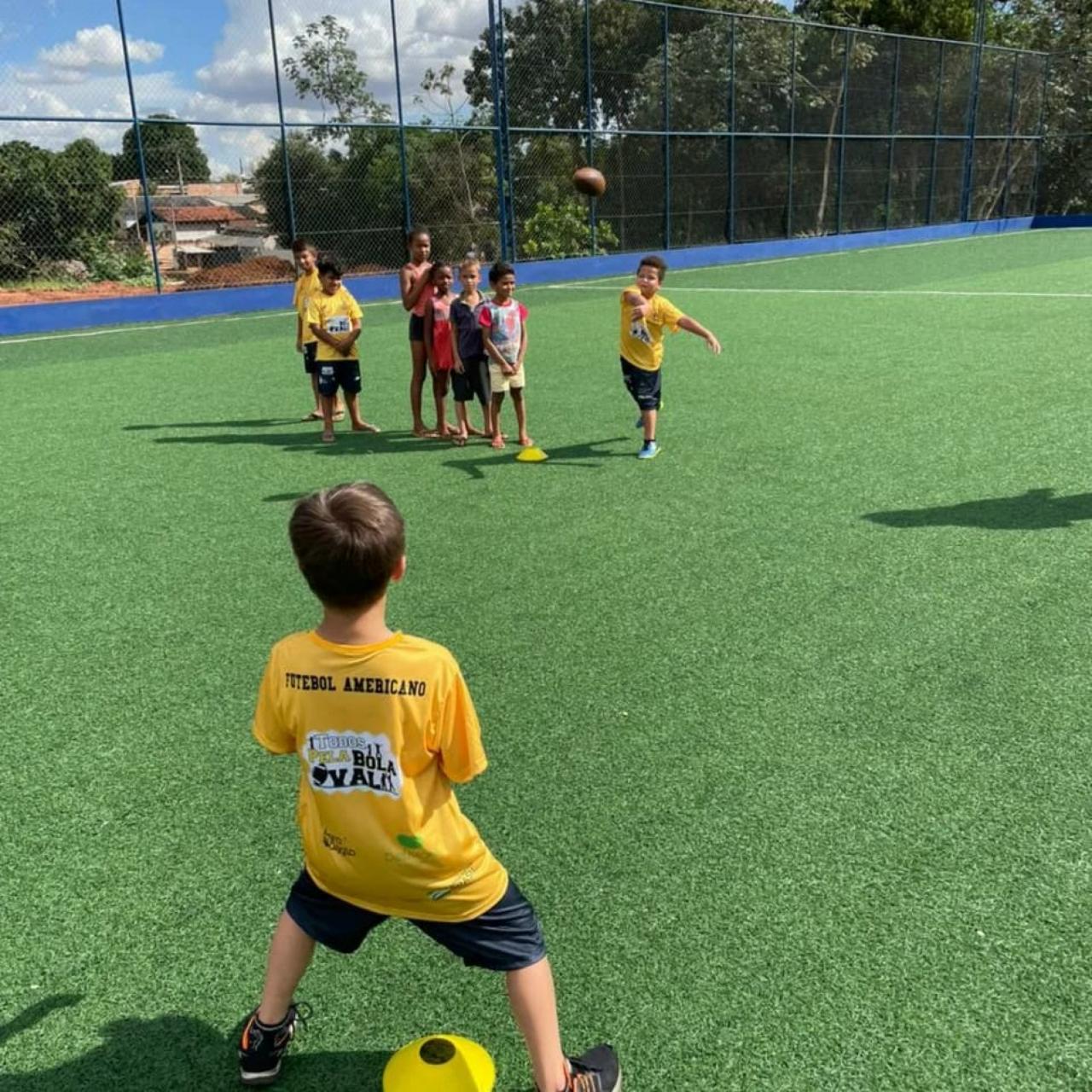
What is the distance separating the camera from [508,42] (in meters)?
19.8

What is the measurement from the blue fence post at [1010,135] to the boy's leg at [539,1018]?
3757 centimetres

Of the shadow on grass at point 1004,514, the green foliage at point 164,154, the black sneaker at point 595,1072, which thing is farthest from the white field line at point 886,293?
the black sneaker at point 595,1072

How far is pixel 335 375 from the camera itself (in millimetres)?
8078

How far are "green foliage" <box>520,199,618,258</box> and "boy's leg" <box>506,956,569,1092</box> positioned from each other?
66.1 feet

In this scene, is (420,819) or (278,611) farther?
(278,611)

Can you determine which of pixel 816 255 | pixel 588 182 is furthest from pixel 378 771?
pixel 816 255

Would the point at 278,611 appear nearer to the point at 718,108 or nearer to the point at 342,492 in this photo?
Result: the point at 342,492

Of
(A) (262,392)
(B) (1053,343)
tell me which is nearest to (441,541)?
(A) (262,392)

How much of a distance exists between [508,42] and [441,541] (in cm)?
1720

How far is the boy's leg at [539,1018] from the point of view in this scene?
6.38 feet

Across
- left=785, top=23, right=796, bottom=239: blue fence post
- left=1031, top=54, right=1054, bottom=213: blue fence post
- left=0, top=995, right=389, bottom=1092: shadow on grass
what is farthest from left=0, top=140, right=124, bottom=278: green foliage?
left=1031, top=54, right=1054, bottom=213: blue fence post

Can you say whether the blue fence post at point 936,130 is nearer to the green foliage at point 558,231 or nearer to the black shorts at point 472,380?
the green foliage at point 558,231

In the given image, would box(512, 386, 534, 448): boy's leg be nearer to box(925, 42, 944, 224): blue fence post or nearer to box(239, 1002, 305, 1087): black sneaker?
box(239, 1002, 305, 1087): black sneaker

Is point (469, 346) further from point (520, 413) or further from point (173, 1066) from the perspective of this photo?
point (173, 1066)
